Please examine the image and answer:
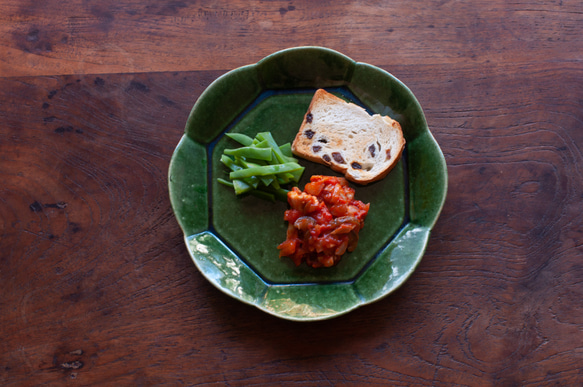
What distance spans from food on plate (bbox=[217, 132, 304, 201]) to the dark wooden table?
20.5 inches

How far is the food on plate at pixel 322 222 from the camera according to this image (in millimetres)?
2650

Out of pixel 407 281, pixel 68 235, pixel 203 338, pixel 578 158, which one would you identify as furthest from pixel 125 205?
pixel 578 158

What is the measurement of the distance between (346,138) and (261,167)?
678 millimetres

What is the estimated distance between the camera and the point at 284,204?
290 centimetres

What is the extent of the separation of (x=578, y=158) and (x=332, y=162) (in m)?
1.86

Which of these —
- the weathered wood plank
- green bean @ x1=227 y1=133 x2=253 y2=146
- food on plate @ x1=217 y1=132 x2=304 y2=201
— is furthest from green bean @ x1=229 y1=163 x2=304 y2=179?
the weathered wood plank

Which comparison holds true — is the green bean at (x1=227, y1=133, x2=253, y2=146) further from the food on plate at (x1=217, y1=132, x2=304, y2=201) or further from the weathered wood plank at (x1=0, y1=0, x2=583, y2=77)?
the weathered wood plank at (x1=0, y1=0, x2=583, y2=77)

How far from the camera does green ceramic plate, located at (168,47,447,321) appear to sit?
2.75 metres

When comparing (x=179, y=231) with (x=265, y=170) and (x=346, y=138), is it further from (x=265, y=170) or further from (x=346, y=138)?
(x=346, y=138)

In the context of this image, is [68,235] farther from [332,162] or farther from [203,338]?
[332,162]

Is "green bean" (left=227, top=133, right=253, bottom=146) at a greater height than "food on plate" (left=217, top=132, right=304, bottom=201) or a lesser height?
greater

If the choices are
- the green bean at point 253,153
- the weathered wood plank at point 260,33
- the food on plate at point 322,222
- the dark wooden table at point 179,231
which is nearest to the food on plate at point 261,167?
the green bean at point 253,153

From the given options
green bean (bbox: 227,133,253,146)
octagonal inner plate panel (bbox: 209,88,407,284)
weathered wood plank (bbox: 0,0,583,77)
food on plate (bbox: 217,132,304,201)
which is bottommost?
octagonal inner plate panel (bbox: 209,88,407,284)

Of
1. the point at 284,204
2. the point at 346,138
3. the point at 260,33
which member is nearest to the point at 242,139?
the point at 284,204
